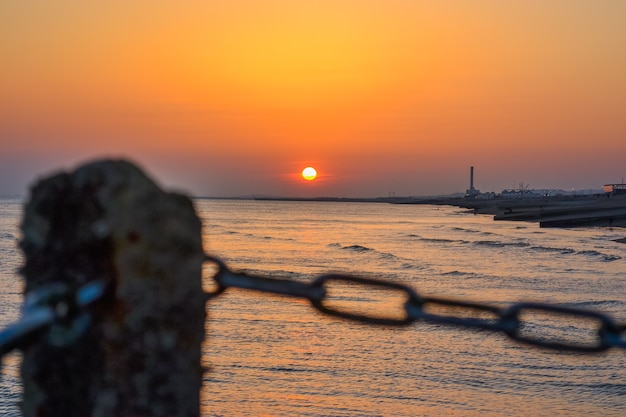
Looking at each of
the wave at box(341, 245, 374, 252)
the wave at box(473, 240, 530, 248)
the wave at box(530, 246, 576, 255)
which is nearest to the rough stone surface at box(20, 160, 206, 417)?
the wave at box(530, 246, 576, 255)

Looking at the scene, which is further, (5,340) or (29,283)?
(29,283)

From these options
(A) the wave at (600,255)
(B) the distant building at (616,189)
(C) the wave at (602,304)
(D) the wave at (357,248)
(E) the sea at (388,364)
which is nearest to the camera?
(E) the sea at (388,364)

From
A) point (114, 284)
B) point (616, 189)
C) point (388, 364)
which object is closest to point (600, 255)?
point (388, 364)

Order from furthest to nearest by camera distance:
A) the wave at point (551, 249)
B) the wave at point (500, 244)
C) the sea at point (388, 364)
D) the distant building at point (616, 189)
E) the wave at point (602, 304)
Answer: the distant building at point (616, 189), the wave at point (500, 244), the wave at point (551, 249), the wave at point (602, 304), the sea at point (388, 364)

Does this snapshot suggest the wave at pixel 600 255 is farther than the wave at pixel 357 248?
No

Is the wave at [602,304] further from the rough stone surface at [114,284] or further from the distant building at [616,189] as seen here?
the distant building at [616,189]

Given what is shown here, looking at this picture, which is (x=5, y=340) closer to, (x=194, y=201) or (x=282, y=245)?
(x=194, y=201)

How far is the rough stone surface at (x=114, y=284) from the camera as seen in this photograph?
4.94 ft

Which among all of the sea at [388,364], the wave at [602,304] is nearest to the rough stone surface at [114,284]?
the sea at [388,364]

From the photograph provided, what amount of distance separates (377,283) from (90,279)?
0.69 metres

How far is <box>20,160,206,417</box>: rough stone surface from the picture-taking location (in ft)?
4.94

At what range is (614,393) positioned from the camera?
10.4 meters

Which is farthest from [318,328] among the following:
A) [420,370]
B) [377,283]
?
[377,283]

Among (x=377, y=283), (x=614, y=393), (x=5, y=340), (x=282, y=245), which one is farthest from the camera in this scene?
(x=282, y=245)
